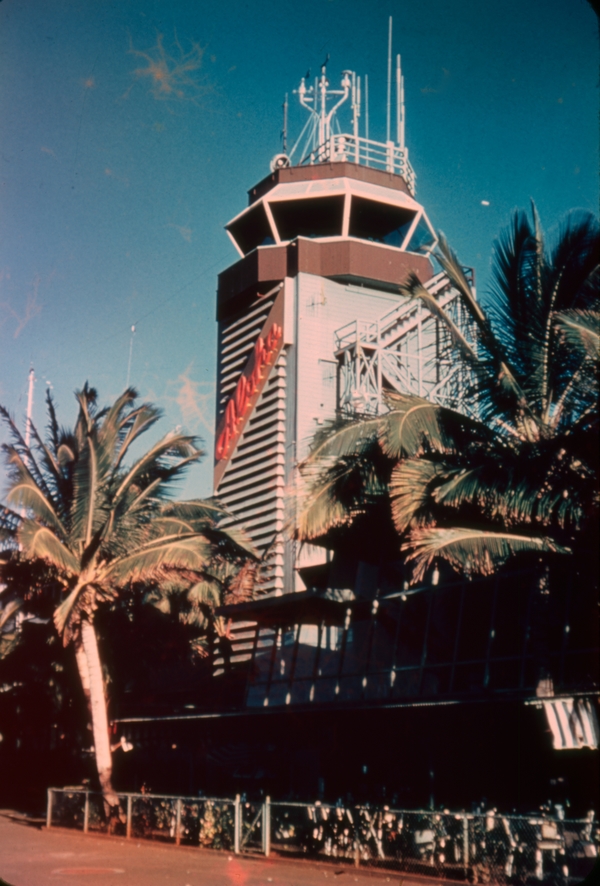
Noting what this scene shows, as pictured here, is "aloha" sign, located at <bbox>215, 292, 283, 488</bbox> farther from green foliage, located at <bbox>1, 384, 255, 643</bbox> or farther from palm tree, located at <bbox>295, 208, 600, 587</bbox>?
palm tree, located at <bbox>295, 208, 600, 587</bbox>

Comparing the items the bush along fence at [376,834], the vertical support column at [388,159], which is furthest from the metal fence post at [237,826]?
the vertical support column at [388,159]

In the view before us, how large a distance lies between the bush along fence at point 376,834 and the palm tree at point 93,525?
58.9 inches

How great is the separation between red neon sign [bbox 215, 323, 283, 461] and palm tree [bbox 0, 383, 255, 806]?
6.51 m

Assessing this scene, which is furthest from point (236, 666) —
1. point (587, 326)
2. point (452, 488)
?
point (587, 326)

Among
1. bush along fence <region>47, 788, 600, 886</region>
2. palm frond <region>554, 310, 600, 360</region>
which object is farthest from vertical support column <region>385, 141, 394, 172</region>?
bush along fence <region>47, 788, 600, 886</region>

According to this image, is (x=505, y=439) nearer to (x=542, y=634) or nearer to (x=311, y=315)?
(x=542, y=634)

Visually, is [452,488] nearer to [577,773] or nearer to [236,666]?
[577,773]

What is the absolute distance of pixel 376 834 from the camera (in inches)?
586

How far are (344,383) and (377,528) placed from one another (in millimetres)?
11193

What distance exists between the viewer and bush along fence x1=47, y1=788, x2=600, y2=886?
40.1 feet

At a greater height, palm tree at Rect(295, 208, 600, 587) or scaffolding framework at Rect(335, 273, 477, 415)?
scaffolding framework at Rect(335, 273, 477, 415)

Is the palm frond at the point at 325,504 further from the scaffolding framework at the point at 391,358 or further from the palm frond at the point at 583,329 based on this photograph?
the scaffolding framework at the point at 391,358

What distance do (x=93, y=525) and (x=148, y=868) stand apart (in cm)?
788

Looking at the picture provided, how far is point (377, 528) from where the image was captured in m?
17.7
